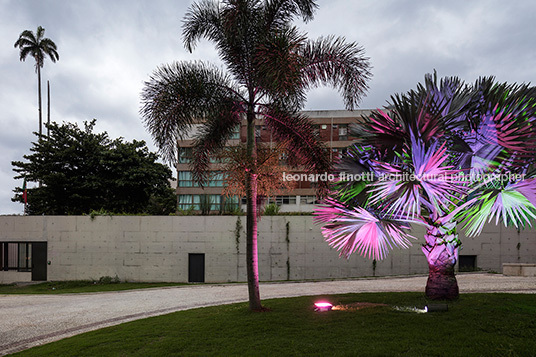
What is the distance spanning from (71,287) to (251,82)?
60.0 ft

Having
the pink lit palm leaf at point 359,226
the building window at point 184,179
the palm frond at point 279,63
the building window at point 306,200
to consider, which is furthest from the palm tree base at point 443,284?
the building window at point 184,179

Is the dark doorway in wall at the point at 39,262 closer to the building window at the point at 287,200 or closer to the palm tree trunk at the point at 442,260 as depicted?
the palm tree trunk at the point at 442,260

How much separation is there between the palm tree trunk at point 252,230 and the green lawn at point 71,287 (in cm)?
1276

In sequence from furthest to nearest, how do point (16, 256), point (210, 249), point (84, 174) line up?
1. point (84, 174)
2. point (16, 256)
3. point (210, 249)

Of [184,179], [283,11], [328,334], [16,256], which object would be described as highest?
[283,11]

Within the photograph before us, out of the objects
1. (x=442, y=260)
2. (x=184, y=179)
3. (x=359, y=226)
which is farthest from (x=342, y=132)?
(x=442, y=260)

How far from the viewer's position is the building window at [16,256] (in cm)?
2442

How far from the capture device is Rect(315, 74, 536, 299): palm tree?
856 cm

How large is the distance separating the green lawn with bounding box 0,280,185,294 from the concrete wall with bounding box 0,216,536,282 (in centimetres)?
68

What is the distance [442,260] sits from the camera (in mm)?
10117

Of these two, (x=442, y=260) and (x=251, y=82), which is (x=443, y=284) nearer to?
(x=442, y=260)

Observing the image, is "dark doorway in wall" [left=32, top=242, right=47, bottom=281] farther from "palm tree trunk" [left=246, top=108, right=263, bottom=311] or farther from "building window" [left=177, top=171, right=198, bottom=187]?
"building window" [left=177, top=171, right=198, bottom=187]

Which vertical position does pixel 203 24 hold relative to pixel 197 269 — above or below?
above

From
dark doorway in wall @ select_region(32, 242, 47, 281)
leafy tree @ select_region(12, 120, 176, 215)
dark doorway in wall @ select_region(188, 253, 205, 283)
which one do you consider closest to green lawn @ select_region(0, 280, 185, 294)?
dark doorway in wall @ select_region(32, 242, 47, 281)
